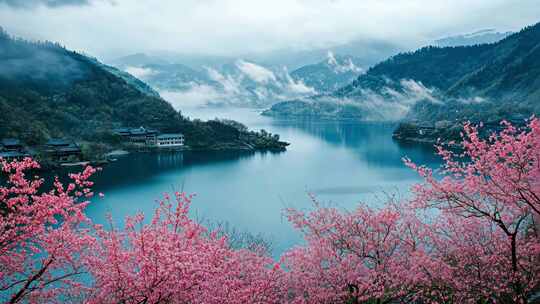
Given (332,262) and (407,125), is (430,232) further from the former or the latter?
(407,125)

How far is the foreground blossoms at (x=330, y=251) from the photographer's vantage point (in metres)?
3.81

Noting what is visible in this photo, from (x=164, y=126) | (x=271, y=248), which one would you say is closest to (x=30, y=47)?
(x=164, y=126)

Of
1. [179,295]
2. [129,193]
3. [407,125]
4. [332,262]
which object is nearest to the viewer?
[179,295]

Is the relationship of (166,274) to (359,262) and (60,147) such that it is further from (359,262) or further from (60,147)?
(60,147)

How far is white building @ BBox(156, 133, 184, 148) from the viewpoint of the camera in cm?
3559

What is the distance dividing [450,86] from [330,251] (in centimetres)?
8704

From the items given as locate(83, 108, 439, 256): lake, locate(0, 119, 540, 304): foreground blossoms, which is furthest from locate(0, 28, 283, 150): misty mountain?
locate(0, 119, 540, 304): foreground blossoms

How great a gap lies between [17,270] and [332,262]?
143 inches

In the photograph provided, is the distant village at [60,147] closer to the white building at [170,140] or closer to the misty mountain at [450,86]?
the white building at [170,140]

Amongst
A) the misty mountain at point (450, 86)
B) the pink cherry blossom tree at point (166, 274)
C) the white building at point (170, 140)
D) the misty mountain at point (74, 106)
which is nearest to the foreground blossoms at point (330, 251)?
the pink cherry blossom tree at point (166, 274)

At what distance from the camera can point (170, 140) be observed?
3609 centimetres

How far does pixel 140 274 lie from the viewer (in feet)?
12.3

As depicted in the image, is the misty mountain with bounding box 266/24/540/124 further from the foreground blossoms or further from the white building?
the foreground blossoms

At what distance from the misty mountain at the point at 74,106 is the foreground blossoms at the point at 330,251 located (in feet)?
88.8
